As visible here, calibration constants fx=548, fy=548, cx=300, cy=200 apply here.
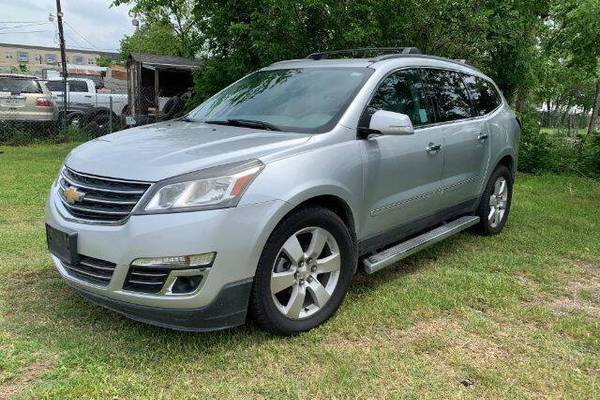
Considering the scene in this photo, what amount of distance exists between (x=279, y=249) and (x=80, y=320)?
1.41m

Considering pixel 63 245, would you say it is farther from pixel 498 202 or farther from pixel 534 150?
pixel 534 150

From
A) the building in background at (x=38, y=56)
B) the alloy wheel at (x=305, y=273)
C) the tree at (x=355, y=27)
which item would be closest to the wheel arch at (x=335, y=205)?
the alloy wheel at (x=305, y=273)

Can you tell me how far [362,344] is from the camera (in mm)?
3297

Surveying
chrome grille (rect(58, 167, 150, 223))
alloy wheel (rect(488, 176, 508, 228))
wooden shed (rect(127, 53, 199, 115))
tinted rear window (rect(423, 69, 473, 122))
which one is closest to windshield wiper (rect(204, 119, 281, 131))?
chrome grille (rect(58, 167, 150, 223))

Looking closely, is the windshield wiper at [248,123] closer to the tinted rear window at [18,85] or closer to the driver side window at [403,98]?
the driver side window at [403,98]

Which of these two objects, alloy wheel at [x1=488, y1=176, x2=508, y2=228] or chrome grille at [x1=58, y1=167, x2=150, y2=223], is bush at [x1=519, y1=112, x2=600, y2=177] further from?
chrome grille at [x1=58, y1=167, x2=150, y2=223]

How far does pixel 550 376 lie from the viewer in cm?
300

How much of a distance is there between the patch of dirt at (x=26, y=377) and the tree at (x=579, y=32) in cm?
824

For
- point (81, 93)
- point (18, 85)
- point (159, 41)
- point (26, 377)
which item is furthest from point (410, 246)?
point (159, 41)

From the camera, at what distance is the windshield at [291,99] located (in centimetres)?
378

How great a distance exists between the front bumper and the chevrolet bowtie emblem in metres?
0.19

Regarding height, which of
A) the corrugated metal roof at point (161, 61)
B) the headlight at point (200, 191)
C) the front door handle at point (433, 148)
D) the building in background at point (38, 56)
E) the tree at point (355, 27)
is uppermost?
the tree at point (355, 27)

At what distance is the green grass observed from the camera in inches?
111

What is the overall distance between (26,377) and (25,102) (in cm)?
1146
